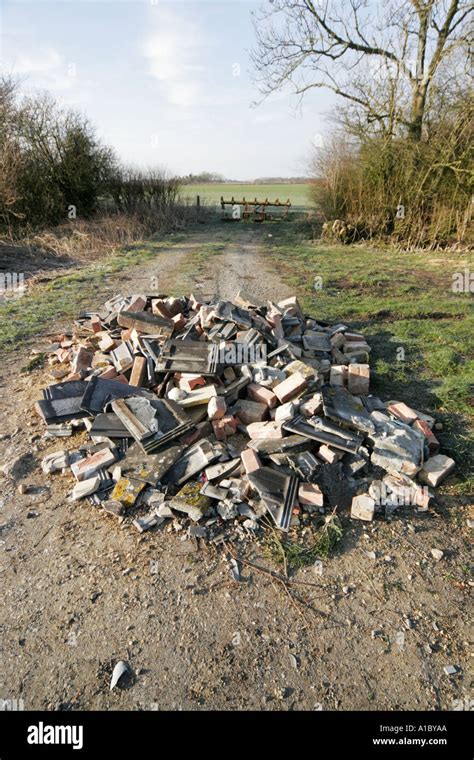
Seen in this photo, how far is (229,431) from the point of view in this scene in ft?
12.5

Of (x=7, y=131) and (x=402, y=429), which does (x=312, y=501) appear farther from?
(x=7, y=131)

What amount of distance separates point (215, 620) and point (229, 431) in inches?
66.3

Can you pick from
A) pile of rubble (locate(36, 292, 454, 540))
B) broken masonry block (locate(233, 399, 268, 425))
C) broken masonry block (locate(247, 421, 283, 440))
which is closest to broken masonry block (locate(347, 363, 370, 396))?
pile of rubble (locate(36, 292, 454, 540))

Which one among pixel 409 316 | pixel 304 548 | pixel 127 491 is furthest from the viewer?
pixel 409 316

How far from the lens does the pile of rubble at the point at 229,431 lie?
3.16 metres

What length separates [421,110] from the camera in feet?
44.1

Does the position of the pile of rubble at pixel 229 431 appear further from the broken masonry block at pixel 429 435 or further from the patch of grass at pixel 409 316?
the patch of grass at pixel 409 316

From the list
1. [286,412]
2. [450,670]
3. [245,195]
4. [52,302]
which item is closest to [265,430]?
[286,412]

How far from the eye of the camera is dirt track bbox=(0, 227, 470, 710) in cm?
208

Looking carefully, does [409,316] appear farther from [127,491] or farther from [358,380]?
[127,491]

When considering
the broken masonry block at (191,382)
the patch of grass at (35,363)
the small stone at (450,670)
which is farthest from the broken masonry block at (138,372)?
the small stone at (450,670)

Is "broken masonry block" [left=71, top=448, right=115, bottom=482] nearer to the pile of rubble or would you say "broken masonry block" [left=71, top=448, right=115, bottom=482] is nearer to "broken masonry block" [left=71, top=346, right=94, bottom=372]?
the pile of rubble

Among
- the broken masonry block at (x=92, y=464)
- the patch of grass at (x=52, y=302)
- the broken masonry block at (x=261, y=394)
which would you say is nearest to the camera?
the broken masonry block at (x=92, y=464)

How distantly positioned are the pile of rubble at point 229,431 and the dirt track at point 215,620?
0.23m
